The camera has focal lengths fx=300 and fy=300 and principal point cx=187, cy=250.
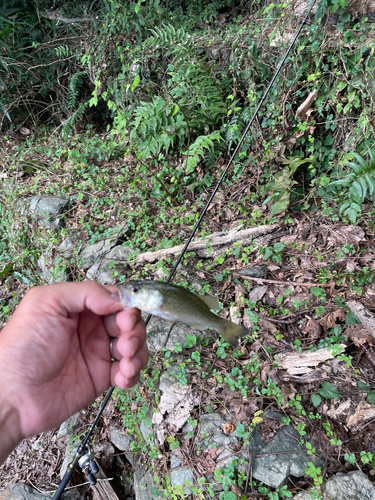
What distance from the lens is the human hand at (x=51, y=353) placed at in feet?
5.91

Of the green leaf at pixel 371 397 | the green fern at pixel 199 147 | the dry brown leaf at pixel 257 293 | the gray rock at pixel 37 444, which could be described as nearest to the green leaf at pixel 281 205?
the dry brown leaf at pixel 257 293

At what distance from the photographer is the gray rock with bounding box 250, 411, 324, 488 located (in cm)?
236

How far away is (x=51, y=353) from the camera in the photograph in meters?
1.89

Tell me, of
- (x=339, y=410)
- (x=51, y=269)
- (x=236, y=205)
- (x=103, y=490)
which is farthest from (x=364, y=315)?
(x=51, y=269)

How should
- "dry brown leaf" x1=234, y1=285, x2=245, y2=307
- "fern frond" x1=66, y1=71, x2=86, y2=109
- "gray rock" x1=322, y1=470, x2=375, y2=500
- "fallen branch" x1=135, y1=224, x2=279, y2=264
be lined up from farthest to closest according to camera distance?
"fern frond" x1=66, y1=71, x2=86, y2=109, "fallen branch" x1=135, y1=224, x2=279, y2=264, "dry brown leaf" x1=234, y1=285, x2=245, y2=307, "gray rock" x1=322, y1=470, x2=375, y2=500

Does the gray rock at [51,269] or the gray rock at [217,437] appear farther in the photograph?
the gray rock at [51,269]

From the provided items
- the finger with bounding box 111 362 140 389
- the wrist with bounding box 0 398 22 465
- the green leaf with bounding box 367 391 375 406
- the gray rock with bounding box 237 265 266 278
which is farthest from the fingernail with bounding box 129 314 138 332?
the gray rock with bounding box 237 265 266 278

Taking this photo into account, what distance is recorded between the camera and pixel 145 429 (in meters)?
3.24

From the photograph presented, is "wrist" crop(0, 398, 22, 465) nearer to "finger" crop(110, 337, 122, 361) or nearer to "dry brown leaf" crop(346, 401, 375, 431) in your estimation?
"finger" crop(110, 337, 122, 361)

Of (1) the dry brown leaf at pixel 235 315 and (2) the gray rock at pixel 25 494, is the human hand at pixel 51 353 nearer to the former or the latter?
(1) the dry brown leaf at pixel 235 315

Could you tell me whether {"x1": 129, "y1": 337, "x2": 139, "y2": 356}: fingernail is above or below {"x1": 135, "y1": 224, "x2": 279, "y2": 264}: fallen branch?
above

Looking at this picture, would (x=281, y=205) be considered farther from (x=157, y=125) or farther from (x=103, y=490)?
(x=103, y=490)

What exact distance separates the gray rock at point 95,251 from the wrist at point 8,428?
3348 millimetres

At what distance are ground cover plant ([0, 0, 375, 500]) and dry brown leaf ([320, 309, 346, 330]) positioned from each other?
0.02m
